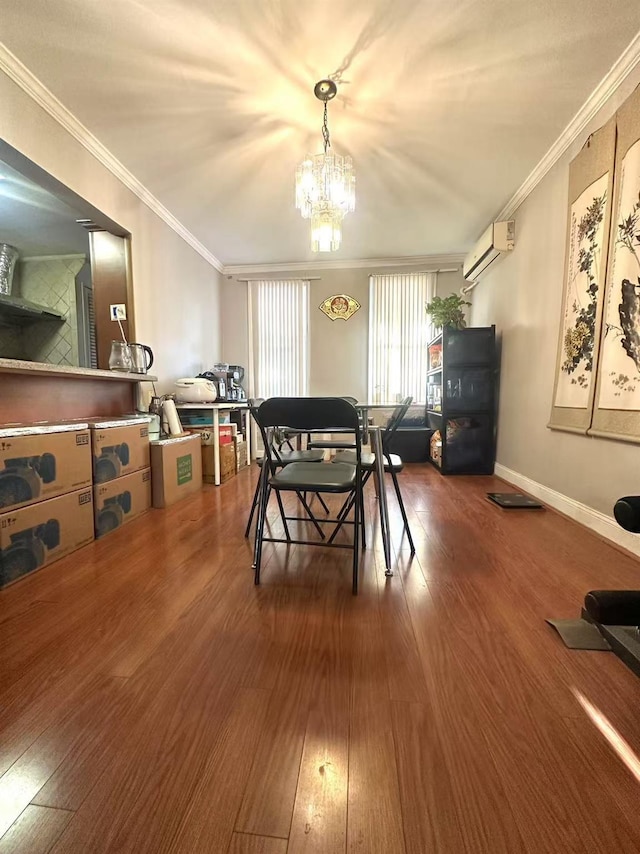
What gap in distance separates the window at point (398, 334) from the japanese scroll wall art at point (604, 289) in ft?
7.58

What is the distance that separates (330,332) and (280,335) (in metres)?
0.72

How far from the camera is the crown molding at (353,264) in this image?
4.54 meters

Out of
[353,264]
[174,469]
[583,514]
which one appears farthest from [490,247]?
[174,469]

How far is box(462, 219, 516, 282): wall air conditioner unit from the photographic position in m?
3.30

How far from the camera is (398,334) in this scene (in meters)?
4.71

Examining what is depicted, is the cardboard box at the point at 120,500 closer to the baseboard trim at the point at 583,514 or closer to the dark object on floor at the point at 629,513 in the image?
the dark object on floor at the point at 629,513

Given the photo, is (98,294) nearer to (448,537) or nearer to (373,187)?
(373,187)

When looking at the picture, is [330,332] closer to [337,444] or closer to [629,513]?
[337,444]

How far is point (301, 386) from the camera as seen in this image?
4.90m

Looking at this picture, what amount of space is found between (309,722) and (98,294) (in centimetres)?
329

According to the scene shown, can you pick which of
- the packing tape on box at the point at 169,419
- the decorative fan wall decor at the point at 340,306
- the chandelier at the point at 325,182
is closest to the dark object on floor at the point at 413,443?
the decorative fan wall decor at the point at 340,306

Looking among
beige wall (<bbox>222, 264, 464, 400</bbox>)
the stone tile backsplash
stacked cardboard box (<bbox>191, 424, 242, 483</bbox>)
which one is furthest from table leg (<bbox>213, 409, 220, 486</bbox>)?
beige wall (<bbox>222, 264, 464, 400</bbox>)

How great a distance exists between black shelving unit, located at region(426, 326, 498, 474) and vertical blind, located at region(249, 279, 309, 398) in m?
2.00

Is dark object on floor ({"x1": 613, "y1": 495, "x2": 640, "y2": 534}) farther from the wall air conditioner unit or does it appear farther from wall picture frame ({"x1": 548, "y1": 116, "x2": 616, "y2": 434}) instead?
the wall air conditioner unit
